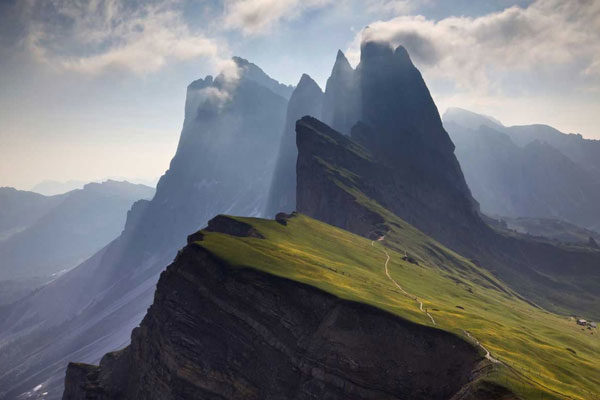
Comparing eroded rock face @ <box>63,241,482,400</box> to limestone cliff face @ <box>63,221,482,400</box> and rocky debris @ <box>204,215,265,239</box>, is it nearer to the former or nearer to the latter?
limestone cliff face @ <box>63,221,482,400</box>

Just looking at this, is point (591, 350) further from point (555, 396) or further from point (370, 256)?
point (555, 396)

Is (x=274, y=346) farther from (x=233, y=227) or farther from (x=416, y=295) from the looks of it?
(x=233, y=227)

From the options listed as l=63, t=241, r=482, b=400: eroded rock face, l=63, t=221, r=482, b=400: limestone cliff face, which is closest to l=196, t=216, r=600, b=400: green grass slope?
l=63, t=221, r=482, b=400: limestone cliff face

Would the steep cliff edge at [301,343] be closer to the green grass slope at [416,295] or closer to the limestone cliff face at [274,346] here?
the limestone cliff face at [274,346]

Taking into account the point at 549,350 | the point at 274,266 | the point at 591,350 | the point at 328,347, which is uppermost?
the point at 274,266

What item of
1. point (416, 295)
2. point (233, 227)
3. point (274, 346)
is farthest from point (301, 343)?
point (233, 227)

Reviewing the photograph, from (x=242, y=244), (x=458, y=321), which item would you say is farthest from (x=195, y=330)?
(x=458, y=321)
